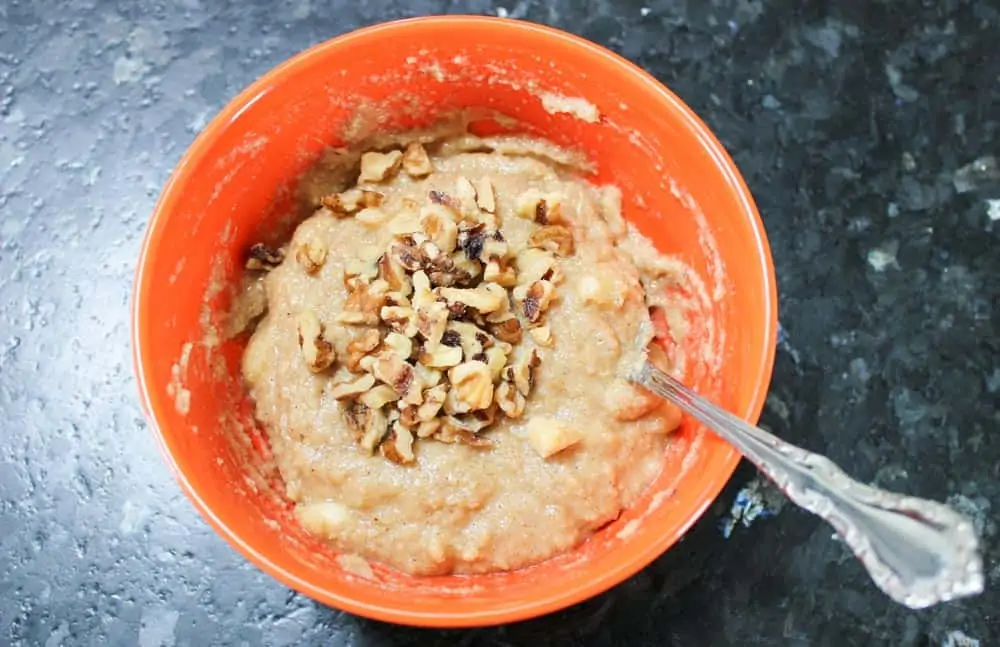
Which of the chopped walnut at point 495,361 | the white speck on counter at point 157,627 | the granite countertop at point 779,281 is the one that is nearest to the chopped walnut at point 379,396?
the chopped walnut at point 495,361

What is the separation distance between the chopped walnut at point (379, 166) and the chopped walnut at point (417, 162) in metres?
0.01

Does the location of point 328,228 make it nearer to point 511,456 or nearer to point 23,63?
point 511,456

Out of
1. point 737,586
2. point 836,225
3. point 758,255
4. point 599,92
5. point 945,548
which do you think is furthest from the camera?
point 836,225

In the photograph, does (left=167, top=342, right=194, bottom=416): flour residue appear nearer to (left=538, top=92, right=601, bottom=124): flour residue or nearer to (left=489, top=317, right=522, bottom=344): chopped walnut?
(left=489, top=317, right=522, bottom=344): chopped walnut

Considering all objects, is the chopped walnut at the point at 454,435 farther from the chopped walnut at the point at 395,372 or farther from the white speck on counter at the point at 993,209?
the white speck on counter at the point at 993,209

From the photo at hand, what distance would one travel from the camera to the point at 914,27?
162 cm

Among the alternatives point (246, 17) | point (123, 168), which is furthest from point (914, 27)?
point (123, 168)

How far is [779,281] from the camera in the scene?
152 centimetres

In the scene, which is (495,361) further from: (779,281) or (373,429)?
(779,281)

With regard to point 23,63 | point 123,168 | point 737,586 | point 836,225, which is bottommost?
point 737,586

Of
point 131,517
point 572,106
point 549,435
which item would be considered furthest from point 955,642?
point 131,517

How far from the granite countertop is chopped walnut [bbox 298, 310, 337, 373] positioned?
1.22ft

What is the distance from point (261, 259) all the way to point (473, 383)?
37 centimetres

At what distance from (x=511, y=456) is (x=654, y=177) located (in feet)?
1.33
